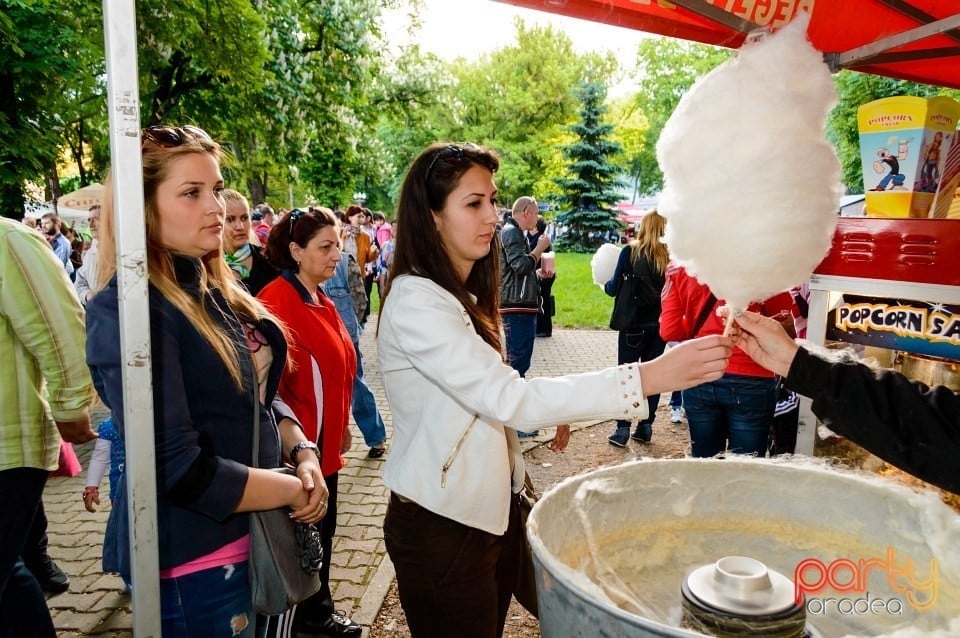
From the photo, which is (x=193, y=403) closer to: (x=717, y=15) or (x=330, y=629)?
(x=330, y=629)

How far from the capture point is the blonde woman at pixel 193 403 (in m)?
1.48

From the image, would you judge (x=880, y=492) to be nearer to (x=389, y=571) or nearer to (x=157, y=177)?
(x=157, y=177)

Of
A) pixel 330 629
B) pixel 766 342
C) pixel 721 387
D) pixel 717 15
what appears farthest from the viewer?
pixel 721 387

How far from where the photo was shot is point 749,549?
1659mm

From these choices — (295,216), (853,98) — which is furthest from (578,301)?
(295,216)

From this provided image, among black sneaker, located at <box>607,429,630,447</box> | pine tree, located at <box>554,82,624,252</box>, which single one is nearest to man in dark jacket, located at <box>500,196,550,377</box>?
black sneaker, located at <box>607,429,630,447</box>

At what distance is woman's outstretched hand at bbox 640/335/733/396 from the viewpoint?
5.21ft

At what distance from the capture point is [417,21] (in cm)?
1368

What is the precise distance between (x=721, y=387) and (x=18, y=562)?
11.1 ft

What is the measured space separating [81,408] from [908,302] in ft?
10.1

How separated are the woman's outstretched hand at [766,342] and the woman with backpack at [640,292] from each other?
3532mm

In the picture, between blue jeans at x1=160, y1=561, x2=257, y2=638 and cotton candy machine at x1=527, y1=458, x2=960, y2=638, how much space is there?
87 cm

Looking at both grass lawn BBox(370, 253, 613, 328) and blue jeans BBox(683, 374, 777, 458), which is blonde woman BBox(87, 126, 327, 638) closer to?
blue jeans BBox(683, 374, 777, 458)

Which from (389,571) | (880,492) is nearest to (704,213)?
(880,492)
